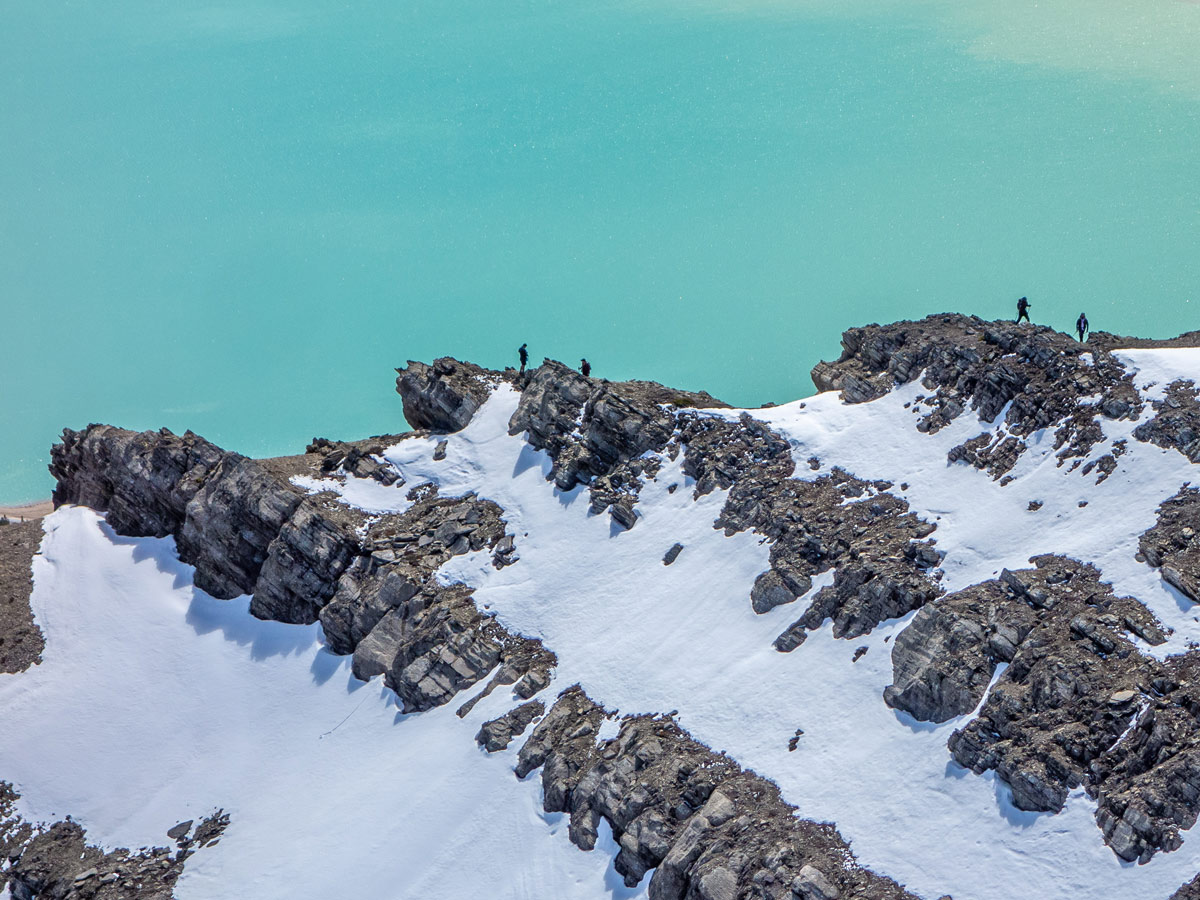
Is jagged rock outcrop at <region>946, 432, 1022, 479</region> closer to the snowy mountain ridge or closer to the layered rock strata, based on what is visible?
the snowy mountain ridge

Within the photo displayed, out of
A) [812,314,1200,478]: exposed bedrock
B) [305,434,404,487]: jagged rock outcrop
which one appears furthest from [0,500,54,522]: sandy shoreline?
[812,314,1200,478]: exposed bedrock

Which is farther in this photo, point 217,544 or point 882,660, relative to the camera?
point 217,544

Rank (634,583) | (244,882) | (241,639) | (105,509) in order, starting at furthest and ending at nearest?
(105,509) → (241,639) → (634,583) → (244,882)

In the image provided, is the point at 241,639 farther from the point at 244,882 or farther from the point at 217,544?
the point at 244,882

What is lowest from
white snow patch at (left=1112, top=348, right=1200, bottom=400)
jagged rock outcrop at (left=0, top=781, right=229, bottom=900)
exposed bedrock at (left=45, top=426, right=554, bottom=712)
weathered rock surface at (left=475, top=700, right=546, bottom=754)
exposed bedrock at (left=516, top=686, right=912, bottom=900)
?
exposed bedrock at (left=516, top=686, right=912, bottom=900)

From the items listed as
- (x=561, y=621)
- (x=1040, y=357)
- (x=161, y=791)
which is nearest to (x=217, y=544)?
(x=161, y=791)

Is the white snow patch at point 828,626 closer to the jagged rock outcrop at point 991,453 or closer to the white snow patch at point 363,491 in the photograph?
the jagged rock outcrop at point 991,453

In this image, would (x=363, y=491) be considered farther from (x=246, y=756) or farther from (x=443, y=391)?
(x=246, y=756)

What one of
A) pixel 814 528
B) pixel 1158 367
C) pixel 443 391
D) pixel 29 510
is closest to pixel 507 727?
pixel 814 528
